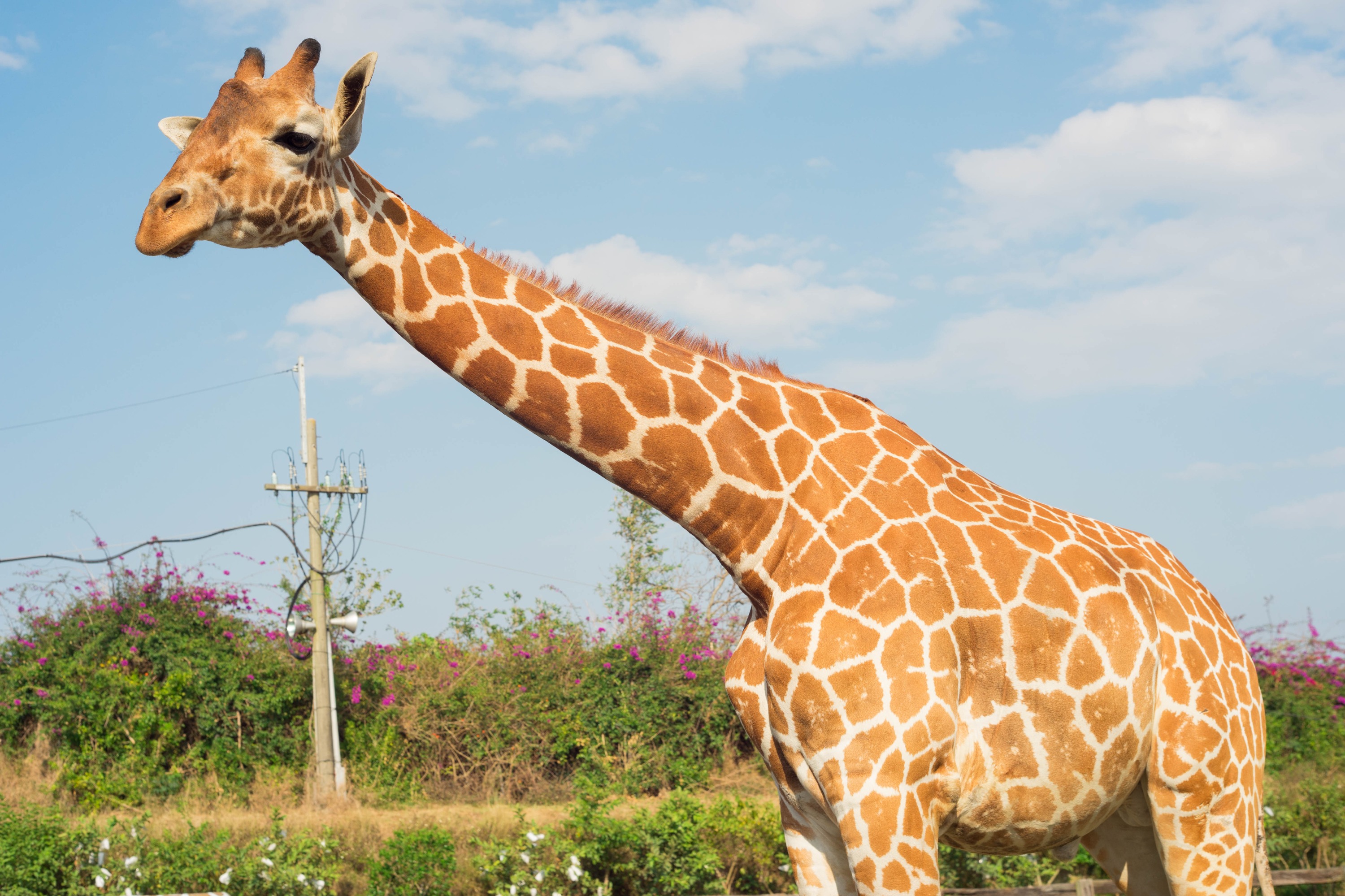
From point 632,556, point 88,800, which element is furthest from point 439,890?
point 632,556

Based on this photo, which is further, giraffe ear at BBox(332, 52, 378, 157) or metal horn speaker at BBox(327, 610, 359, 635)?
metal horn speaker at BBox(327, 610, 359, 635)

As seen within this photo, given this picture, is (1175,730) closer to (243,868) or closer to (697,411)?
(697,411)

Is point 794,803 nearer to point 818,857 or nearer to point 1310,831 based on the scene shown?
point 818,857

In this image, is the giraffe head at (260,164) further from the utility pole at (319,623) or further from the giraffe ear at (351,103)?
the utility pole at (319,623)

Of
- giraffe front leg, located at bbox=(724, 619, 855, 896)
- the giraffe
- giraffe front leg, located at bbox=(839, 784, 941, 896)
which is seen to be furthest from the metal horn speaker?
giraffe front leg, located at bbox=(839, 784, 941, 896)

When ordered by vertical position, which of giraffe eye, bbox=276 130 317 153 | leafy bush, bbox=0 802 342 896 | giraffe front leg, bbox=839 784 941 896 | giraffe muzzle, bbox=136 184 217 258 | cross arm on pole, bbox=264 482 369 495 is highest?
cross arm on pole, bbox=264 482 369 495

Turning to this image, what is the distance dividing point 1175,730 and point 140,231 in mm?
4178

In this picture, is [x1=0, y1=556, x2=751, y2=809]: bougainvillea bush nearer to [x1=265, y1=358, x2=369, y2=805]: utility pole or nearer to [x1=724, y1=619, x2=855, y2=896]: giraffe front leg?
[x1=265, y1=358, x2=369, y2=805]: utility pole

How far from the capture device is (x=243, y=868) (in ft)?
37.4

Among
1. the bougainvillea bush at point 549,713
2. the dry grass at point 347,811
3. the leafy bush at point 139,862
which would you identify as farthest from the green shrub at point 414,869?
the bougainvillea bush at point 549,713

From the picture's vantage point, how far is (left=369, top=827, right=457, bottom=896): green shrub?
11.9 m

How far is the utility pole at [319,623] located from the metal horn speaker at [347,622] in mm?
269

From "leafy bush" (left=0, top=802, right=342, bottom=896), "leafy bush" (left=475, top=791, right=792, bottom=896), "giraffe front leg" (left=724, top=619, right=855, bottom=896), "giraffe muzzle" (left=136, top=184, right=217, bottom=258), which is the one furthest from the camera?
"leafy bush" (left=475, top=791, right=792, bottom=896)

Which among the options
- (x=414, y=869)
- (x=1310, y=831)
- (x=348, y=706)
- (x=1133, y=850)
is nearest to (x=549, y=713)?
(x=348, y=706)
